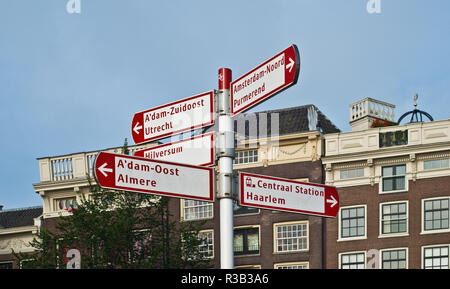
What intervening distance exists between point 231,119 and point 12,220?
41096 mm

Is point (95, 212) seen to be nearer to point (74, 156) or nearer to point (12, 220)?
point (74, 156)

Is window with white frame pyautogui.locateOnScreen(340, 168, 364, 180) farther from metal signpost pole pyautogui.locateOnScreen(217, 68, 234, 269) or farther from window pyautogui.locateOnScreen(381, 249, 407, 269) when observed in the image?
metal signpost pole pyautogui.locateOnScreen(217, 68, 234, 269)

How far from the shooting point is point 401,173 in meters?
37.3

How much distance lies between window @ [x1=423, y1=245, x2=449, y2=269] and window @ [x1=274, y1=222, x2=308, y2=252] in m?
5.41

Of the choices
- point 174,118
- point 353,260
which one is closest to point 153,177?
point 174,118

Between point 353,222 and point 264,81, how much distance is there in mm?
29676

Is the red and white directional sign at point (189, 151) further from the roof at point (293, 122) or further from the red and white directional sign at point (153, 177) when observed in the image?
the roof at point (293, 122)

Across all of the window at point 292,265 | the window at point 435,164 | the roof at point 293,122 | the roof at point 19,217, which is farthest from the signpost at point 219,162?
the roof at point 19,217

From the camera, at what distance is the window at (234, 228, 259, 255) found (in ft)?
128

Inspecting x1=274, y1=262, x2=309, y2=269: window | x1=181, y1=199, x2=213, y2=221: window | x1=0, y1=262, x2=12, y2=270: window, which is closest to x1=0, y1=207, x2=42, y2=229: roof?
x1=0, y1=262, x2=12, y2=270: window

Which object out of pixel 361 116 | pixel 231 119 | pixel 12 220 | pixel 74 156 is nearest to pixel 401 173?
pixel 361 116

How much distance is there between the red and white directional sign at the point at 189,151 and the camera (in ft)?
27.3

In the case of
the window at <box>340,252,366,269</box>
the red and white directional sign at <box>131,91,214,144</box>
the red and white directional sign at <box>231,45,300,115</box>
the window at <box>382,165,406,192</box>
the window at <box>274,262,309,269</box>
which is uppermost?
the window at <box>382,165,406,192</box>

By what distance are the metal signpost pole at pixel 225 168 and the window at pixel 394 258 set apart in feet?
95.2
